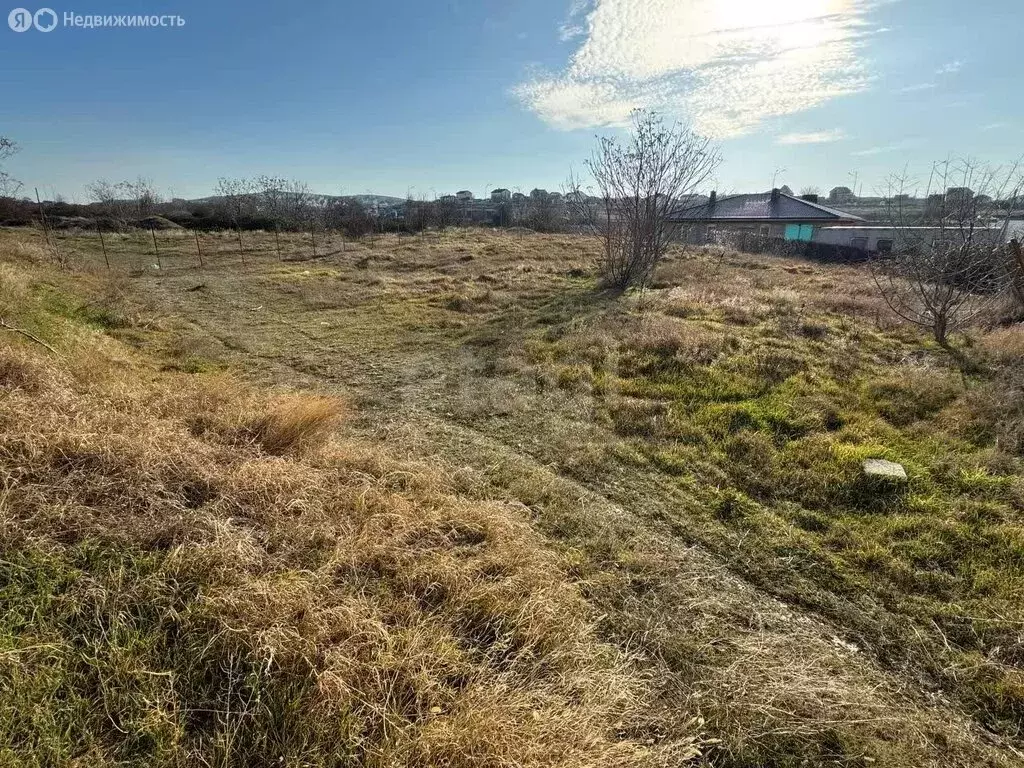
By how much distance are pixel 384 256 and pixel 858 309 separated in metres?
14.7

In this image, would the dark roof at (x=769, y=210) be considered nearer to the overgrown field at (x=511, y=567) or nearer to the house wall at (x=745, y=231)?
the house wall at (x=745, y=231)

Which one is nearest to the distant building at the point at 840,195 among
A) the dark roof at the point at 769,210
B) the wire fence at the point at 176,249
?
the dark roof at the point at 769,210

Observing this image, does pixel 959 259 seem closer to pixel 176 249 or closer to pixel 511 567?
pixel 511 567

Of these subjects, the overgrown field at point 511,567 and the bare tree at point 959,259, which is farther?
the bare tree at point 959,259

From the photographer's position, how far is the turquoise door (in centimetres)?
2747

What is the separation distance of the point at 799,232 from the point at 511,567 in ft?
104

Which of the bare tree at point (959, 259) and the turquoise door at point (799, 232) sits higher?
the turquoise door at point (799, 232)

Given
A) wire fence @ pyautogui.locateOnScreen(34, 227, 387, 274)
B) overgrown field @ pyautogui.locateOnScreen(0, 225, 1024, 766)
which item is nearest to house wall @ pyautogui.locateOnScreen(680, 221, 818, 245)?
wire fence @ pyautogui.locateOnScreen(34, 227, 387, 274)

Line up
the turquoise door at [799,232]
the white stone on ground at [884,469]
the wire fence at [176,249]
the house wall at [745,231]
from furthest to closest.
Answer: the turquoise door at [799,232]
the house wall at [745,231]
the wire fence at [176,249]
the white stone on ground at [884,469]

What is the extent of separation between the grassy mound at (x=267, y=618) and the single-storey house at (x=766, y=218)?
88.1 ft

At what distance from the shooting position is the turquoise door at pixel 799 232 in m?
27.5

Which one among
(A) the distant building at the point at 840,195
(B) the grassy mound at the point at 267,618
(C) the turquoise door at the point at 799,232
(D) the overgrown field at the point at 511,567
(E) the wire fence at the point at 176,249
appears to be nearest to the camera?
(B) the grassy mound at the point at 267,618

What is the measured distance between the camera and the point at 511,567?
8.58 ft

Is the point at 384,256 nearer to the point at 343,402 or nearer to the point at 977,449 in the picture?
the point at 343,402
